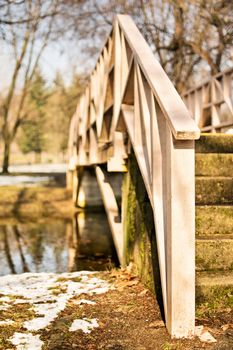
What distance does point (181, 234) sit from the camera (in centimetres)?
244

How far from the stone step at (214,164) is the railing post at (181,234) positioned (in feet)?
3.83

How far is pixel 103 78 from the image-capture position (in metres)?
5.93

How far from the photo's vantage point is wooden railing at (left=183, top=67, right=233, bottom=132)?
695 centimetres

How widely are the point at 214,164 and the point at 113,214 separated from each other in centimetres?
273

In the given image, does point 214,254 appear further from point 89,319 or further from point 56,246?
point 56,246

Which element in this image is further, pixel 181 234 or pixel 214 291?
pixel 214 291

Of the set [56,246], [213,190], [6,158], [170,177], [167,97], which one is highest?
[167,97]

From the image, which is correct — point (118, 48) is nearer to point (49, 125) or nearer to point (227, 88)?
point (227, 88)

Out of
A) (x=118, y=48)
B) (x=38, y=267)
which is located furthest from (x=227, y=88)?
(x=38, y=267)


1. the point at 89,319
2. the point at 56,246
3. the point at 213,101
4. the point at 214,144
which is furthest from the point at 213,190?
the point at 56,246

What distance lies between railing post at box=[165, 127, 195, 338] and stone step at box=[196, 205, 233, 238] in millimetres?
703

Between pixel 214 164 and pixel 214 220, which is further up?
pixel 214 164

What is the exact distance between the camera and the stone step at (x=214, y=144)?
3.78m

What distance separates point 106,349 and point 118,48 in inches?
136
